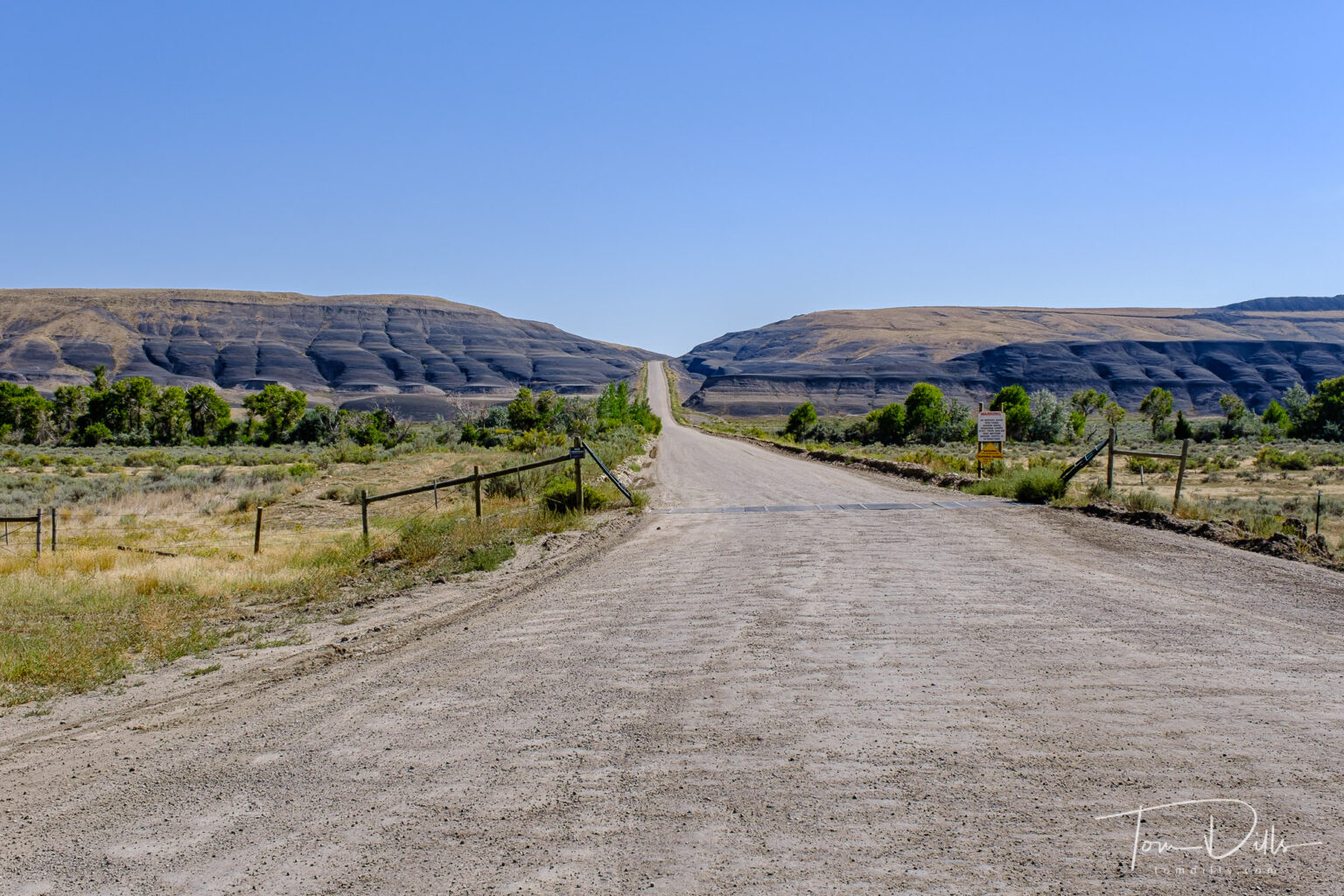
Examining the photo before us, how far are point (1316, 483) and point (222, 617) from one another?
34.3 meters

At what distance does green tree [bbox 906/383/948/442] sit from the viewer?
68.1 meters

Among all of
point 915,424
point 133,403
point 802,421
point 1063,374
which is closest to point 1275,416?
point 915,424

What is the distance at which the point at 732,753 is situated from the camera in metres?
5.16

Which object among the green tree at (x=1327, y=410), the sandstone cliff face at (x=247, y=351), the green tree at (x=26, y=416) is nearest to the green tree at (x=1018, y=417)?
the green tree at (x=1327, y=410)

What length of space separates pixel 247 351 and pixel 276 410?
111719 mm

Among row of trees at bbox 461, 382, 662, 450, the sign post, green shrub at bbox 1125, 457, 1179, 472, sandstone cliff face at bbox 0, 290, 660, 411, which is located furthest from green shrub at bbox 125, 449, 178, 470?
sandstone cliff face at bbox 0, 290, 660, 411

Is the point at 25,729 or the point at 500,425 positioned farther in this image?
the point at 500,425

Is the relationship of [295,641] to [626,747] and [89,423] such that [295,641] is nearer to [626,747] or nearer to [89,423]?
[626,747]

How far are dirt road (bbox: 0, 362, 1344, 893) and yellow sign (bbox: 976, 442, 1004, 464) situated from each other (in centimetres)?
1411

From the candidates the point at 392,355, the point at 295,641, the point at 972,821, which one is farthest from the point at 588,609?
the point at 392,355

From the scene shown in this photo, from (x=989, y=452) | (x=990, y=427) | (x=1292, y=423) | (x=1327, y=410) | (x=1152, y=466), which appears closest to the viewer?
(x=989, y=452)

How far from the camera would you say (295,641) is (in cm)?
874

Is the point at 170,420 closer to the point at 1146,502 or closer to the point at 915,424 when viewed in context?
the point at 915,424

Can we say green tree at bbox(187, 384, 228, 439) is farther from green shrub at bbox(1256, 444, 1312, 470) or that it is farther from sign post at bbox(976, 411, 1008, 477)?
green shrub at bbox(1256, 444, 1312, 470)
